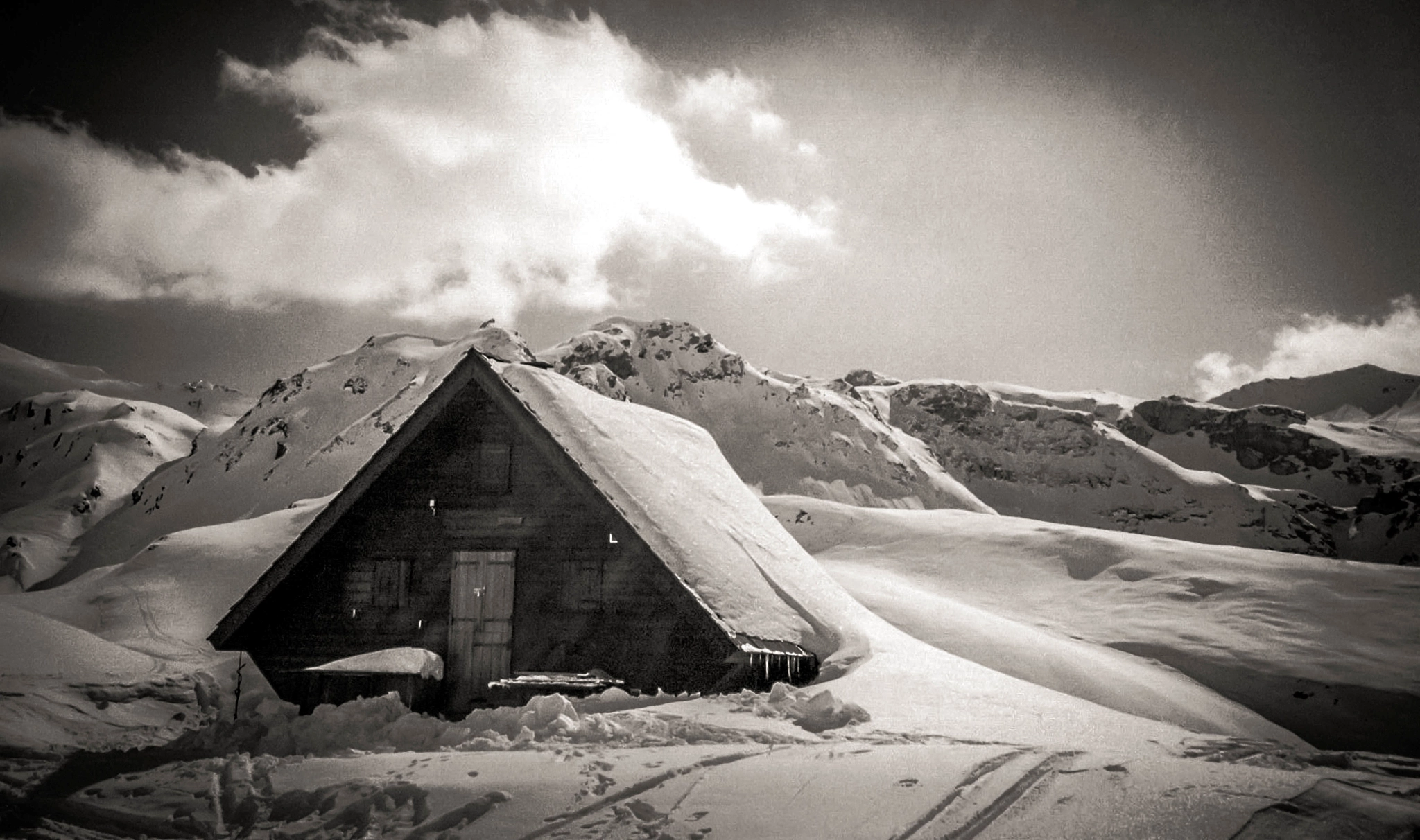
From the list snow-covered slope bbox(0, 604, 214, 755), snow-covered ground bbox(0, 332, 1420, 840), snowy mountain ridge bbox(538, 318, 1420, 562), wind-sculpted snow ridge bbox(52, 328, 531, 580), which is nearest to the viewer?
snow-covered ground bbox(0, 332, 1420, 840)

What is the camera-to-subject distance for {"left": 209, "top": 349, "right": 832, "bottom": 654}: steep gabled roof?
13344 millimetres

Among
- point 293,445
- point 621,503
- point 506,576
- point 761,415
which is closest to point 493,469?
point 506,576

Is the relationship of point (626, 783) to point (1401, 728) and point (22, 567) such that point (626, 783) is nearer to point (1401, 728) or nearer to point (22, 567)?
point (1401, 728)

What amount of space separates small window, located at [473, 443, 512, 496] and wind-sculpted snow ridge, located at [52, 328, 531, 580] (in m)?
83.9

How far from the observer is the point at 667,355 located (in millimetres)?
162750

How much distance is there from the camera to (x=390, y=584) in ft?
46.7

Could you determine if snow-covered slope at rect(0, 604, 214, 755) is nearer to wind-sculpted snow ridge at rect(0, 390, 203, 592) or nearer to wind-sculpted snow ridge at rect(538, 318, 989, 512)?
wind-sculpted snow ridge at rect(0, 390, 203, 592)

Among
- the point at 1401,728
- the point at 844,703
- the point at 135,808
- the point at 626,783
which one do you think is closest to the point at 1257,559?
the point at 1401,728

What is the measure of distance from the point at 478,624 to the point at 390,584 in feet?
4.98

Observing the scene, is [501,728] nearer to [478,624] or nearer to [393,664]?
[393,664]

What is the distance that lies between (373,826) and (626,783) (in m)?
1.82

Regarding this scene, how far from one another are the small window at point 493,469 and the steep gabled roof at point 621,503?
48 centimetres

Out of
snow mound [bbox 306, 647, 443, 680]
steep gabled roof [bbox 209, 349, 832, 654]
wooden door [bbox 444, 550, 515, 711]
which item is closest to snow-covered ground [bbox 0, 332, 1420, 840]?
steep gabled roof [bbox 209, 349, 832, 654]

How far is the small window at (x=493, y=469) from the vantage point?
14375mm
